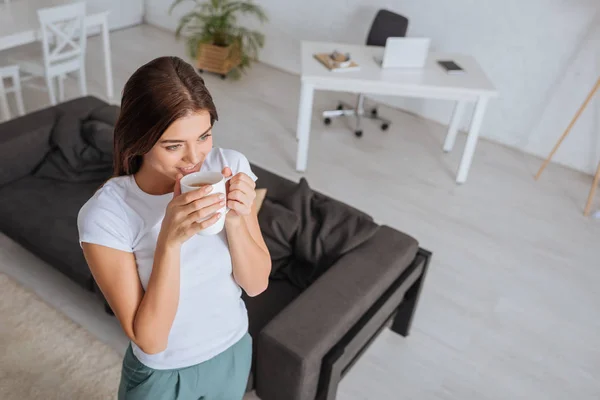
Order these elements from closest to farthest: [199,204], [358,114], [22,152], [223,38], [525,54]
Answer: [199,204]
[22,152]
[525,54]
[358,114]
[223,38]

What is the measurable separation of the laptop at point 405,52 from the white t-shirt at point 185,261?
2757 mm

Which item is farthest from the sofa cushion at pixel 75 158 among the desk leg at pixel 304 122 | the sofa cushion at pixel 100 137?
the desk leg at pixel 304 122

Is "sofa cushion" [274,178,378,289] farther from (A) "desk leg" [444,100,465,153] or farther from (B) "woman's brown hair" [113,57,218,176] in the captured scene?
(A) "desk leg" [444,100,465,153]

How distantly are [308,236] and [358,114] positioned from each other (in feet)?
7.56

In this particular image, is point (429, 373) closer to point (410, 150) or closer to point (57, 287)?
point (57, 287)

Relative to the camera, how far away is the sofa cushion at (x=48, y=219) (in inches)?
109

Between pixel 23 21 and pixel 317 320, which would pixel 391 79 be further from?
pixel 23 21

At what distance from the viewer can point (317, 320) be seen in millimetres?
2230

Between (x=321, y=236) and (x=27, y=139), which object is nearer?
(x=321, y=236)

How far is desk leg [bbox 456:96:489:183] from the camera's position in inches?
157

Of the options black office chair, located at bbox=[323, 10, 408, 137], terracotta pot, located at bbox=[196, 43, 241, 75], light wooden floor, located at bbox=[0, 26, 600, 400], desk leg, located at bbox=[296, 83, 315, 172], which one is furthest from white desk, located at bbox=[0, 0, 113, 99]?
black office chair, located at bbox=[323, 10, 408, 137]

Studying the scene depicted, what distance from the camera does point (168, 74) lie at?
1228 mm

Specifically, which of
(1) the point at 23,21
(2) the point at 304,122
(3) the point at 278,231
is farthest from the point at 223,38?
(3) the point at 278,231

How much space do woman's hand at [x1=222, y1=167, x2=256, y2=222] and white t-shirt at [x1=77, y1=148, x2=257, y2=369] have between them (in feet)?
0.45
